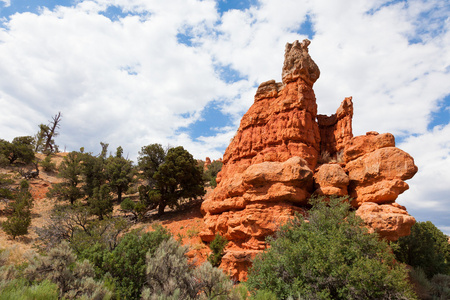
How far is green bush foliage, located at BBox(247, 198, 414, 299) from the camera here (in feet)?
28.2

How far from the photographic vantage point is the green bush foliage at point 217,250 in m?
16.0

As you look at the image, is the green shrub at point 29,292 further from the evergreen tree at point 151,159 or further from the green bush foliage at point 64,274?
the evergreen tree at point 151,159

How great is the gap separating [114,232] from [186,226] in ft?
33.4

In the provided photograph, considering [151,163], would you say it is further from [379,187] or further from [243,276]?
[379,187]

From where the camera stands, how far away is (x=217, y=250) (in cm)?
1652

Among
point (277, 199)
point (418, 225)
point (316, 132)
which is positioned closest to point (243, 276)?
point (277, 199)

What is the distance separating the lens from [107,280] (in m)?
8.95

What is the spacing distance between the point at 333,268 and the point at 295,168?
7.06 metres

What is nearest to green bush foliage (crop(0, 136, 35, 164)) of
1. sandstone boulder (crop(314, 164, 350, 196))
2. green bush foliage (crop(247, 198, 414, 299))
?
green bush foliage (crop(247, 198, 414, 299))

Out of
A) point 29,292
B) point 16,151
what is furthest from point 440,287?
point 16,151

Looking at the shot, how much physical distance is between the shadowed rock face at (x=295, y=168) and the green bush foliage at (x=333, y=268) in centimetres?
249

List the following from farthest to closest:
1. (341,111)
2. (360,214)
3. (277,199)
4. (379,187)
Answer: (341,111)
(277,199)
(379,187)
(360,214)

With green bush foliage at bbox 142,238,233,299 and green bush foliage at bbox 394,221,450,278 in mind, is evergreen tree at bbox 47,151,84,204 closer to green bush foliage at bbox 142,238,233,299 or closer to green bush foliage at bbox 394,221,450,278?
green bush foliage at bbox 142,238,233,299

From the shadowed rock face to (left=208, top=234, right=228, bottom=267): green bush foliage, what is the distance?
0.54 m
